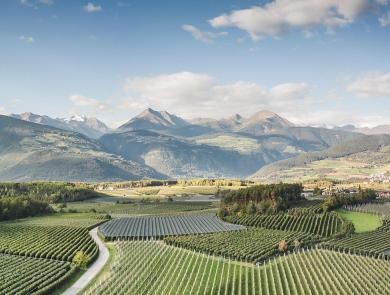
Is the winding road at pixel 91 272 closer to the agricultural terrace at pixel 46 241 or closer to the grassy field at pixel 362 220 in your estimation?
the agricultural terrace at pixel 46 241

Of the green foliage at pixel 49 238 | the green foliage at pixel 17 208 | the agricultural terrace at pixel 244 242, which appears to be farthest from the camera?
the green foliage at pixel 17 208

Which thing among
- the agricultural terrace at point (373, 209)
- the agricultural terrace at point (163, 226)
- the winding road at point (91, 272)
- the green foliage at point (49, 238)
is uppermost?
the agricultural terrace at point (373, 209)

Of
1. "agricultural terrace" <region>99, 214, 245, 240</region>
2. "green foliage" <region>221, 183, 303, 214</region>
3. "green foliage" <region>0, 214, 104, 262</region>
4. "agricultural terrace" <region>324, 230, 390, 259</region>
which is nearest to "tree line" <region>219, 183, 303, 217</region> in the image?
"green foliage" <region>221, 183, 303, 214</region>

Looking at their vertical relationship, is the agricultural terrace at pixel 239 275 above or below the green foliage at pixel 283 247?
below

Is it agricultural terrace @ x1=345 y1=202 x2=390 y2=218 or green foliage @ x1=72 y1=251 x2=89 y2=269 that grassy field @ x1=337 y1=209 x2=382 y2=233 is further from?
green foliage @ x1=72 y1=251 x2=89 y2=269

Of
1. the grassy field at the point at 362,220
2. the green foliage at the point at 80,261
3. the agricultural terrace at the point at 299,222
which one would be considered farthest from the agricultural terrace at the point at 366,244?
the green foliage at the point at 80,261
